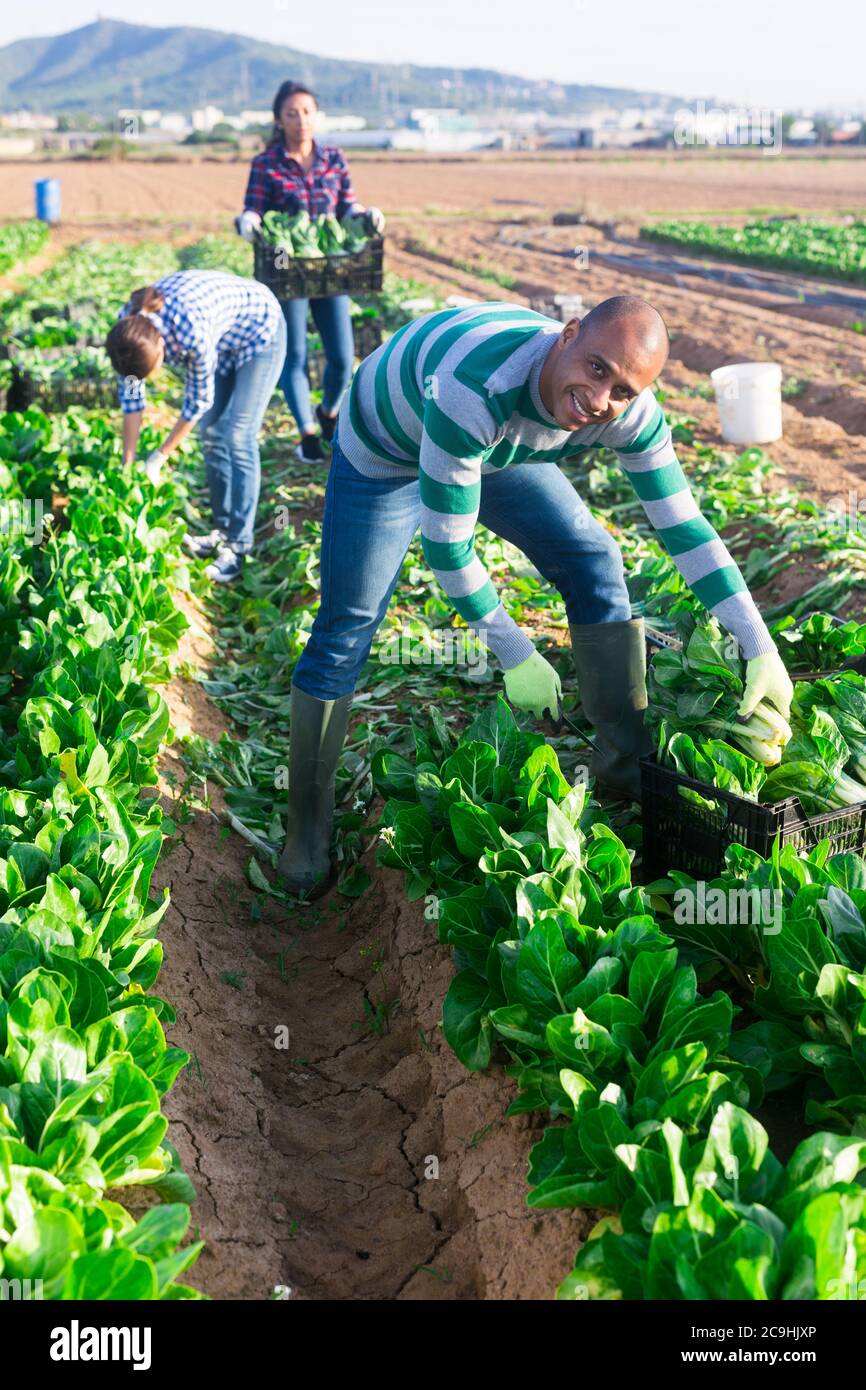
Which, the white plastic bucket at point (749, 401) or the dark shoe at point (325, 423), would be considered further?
the dark shoe at point (325, 423)

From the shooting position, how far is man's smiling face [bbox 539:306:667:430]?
2758 mm

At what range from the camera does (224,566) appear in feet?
21.7

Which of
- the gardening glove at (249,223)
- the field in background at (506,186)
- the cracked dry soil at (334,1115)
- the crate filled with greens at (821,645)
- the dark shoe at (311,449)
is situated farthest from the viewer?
the field in background at (506,186)

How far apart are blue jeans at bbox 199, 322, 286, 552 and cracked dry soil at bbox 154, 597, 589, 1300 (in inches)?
100

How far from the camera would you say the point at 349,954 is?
3955 millimetres

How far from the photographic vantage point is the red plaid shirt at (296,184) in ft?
Answer: 25.2

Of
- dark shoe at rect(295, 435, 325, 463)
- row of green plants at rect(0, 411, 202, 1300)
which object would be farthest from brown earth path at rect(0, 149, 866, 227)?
row of green plants at rect(0, 411, 202, 1300)

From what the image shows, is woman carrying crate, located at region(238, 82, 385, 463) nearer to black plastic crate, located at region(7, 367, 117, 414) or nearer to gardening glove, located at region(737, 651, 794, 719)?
black plastic crate, located at region(7, 367, 117, 414)

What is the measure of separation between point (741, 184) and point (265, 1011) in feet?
151

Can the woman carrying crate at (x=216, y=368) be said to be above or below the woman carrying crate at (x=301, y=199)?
below

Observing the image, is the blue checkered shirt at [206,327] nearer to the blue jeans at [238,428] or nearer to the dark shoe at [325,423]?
the blue jeans at [238,428]

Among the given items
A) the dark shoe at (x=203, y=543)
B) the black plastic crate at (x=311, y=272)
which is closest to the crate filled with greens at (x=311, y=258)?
the black plastic crate at (x=311, y=272)

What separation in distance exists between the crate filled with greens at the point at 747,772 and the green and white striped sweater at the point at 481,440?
0.29 m
